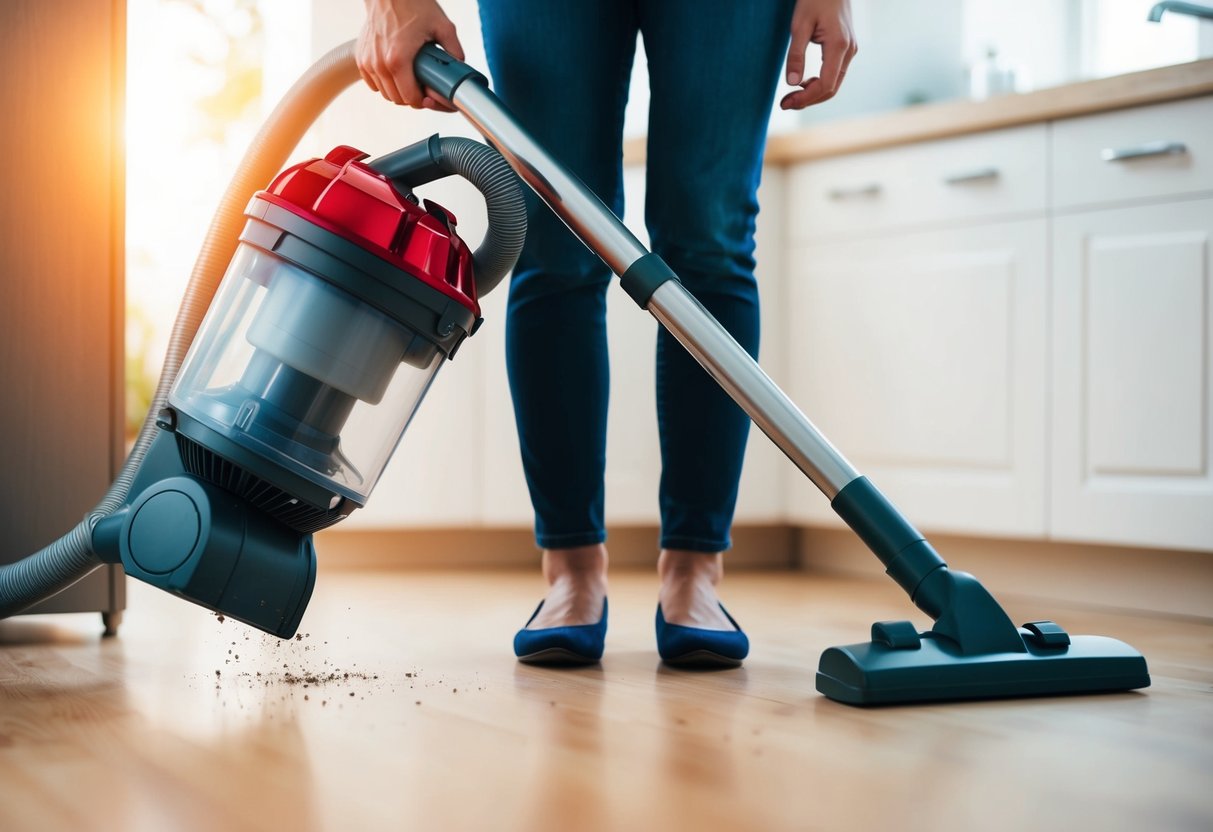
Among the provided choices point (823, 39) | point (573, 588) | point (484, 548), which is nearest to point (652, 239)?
point (823, 39)

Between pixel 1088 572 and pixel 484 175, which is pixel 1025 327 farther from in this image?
pixel 484 175

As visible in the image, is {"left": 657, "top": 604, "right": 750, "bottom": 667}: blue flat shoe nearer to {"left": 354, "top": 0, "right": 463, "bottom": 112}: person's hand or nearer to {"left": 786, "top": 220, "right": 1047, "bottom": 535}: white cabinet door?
{"left": 354, "top": 0, "right": 463, "bottom": 112}: person's hand

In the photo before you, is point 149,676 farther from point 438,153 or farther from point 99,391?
point 438,153

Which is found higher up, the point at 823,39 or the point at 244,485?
the point at 823,39

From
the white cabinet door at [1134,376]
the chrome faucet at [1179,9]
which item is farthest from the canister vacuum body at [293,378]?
the chrome faucet at [1179,9]

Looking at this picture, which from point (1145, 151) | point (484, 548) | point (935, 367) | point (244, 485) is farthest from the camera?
point (484, 548)

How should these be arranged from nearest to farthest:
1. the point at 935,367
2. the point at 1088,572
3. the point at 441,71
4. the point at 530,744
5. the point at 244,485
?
the point at 530,744
the point at 244,485
the point at 441,71
the point at 1088,572
the point at 935,367

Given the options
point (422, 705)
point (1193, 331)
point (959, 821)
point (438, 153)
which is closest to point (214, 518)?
point (422, 705)

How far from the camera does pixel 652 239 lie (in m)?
1.24

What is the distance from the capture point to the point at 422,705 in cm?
100

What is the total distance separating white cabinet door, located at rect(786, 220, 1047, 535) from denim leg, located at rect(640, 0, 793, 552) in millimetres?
768

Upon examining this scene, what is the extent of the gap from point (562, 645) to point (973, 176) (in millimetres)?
1100

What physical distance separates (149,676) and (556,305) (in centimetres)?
51

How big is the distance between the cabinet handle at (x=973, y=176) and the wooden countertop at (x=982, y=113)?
7 centimetres
